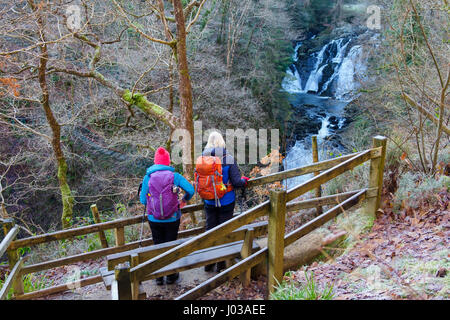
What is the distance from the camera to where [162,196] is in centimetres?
438

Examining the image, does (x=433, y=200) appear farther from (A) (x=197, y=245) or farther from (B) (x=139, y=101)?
(B) (x=139, y=101)

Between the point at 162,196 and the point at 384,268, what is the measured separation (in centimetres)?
270

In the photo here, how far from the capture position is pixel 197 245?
3.22 meters

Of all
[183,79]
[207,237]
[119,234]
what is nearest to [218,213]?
[207,237]

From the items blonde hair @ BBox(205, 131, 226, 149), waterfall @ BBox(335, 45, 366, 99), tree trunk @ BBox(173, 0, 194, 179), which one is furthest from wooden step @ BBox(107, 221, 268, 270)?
waterfall @ BBox(335, 45, 366, 99)

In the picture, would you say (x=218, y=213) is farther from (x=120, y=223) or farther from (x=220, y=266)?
(x=120, y=223)

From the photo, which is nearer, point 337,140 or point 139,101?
point 139,101

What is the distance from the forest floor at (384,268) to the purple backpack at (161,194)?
3.27 feet

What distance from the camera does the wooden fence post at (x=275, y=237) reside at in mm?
3416

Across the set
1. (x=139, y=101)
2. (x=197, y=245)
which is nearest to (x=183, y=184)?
(x=197, y=245)

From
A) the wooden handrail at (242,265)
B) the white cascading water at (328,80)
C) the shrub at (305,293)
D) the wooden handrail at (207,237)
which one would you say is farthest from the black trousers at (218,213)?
the white cascading water at (328,80)

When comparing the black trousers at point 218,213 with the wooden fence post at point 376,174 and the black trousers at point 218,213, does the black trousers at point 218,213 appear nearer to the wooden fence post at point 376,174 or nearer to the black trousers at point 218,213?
the black trousers at point 218,213

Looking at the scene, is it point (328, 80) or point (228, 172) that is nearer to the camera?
point (228, 172)
